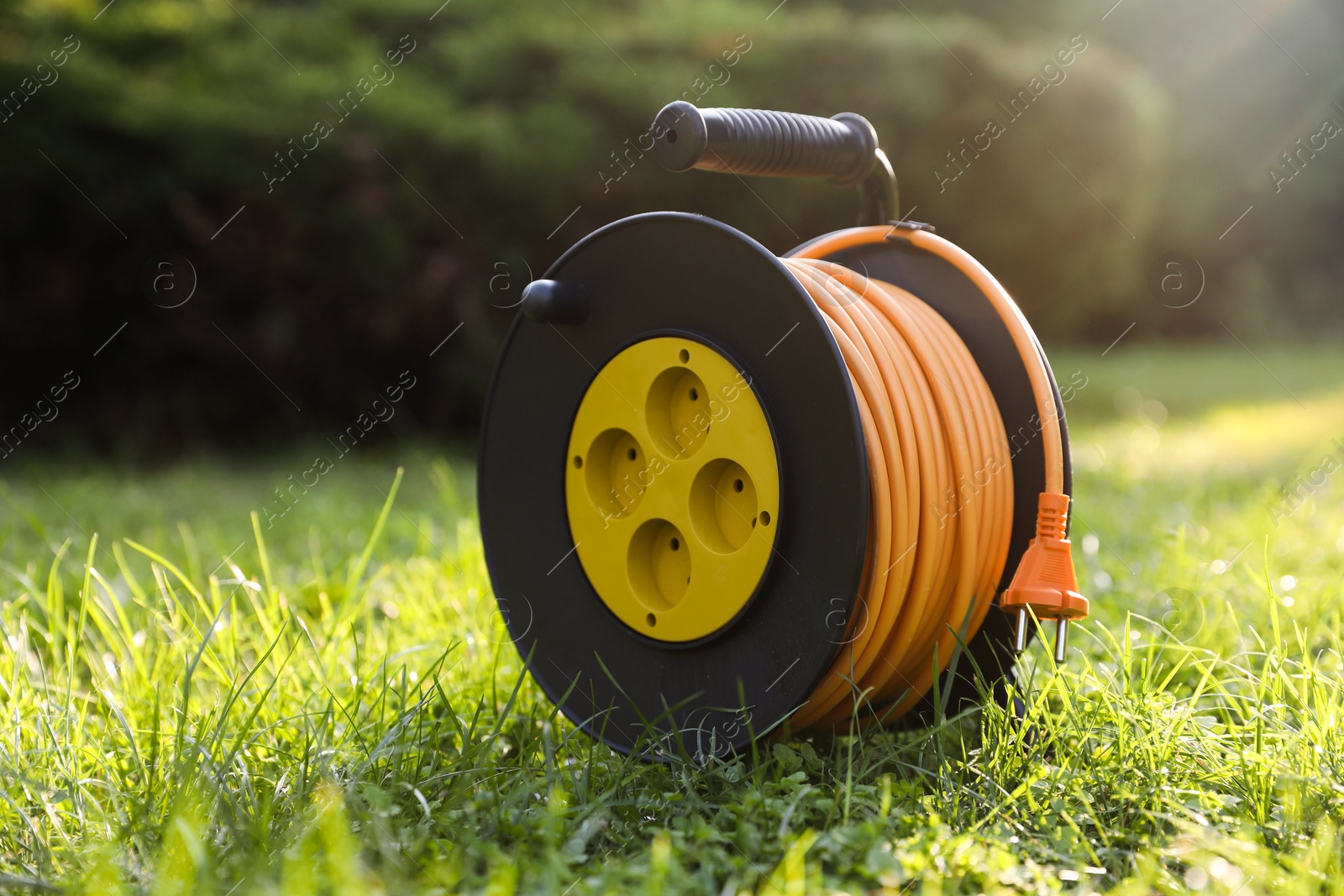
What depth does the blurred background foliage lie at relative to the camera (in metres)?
5.21

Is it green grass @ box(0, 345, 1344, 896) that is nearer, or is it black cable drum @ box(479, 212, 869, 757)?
green grass @ box(0, 345, 1344, 896)

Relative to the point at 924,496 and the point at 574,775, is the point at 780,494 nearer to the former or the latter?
the point at 924,496

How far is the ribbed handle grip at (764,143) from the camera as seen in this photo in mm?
1949

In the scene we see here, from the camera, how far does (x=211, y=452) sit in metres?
5.80

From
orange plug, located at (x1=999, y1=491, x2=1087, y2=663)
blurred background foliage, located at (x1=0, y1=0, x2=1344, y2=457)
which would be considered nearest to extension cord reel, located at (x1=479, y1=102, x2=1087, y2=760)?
orange plug, located at (x1=999, y1=491, x2=1087, y2=663)

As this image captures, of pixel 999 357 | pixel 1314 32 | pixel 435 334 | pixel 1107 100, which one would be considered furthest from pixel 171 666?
pixel 1314 32

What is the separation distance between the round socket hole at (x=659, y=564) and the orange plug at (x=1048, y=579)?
60 centimetres

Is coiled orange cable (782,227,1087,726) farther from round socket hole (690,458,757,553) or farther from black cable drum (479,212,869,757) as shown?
round socket hole (690,458,757,553)

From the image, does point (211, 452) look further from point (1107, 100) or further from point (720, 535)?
point (1107, 100)

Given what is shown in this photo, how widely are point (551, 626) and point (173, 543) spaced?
7.27ft

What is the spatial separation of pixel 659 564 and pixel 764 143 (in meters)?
0.85

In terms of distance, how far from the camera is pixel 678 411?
6.66ft

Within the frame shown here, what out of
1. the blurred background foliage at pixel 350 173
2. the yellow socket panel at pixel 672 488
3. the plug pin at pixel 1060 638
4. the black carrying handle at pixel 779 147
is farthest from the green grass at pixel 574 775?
the blurred background foliage at pixel 350 173

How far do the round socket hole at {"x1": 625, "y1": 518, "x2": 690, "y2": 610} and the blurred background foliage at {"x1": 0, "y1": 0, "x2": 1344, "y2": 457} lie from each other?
3.74 metres
